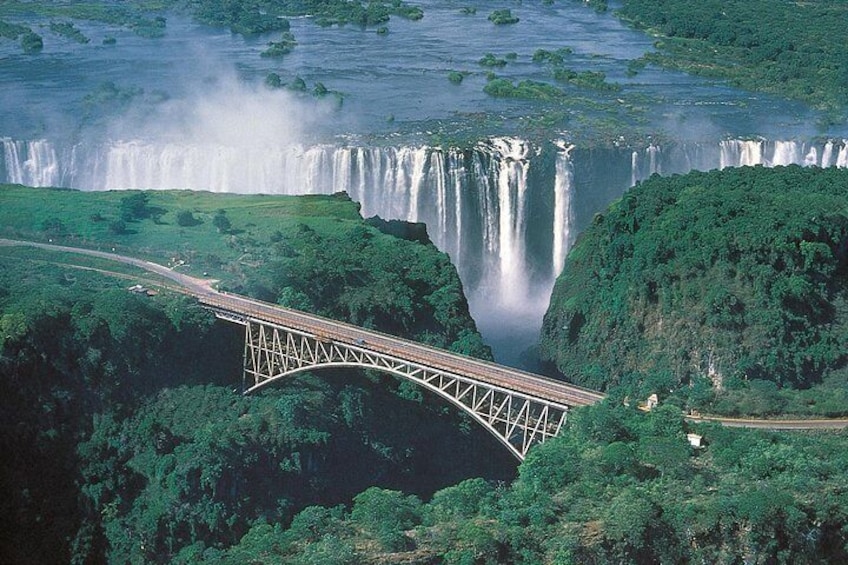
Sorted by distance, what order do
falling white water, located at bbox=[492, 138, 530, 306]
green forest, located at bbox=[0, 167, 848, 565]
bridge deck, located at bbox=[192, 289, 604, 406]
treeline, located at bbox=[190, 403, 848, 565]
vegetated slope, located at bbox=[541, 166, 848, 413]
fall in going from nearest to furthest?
treeline, located at bbox=[190, 403, 848, 565], green forest, located at bbox=[0, 167, 848, 565], bridge deck, located at bbox=[192, 289, 604, 406], vegetated slope, located at bbox=[541, 166, 848, 413], falling white water, located at bbox=[492, 138, 530, 306]

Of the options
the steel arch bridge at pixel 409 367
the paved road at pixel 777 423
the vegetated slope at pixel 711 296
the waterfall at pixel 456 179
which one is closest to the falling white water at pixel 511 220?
the waterfall at pixel 456 179

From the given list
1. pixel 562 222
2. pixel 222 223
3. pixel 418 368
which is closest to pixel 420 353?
pixel 418 368

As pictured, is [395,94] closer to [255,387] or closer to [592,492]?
[255,387]

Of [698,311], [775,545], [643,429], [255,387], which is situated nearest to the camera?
[775,545]

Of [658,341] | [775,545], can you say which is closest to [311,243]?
[658,341]

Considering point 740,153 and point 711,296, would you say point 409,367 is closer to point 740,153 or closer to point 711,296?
point 711,296

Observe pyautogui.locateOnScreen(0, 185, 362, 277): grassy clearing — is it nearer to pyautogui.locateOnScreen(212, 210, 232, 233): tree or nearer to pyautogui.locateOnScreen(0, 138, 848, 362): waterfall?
pyautogui.locateOnScreen(212, 210, 232, 233): tree

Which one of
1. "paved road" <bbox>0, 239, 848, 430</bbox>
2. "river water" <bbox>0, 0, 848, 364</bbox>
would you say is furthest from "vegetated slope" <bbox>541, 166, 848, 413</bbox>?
"river water" <bbox>0, 0, 848, 364</bbox>
